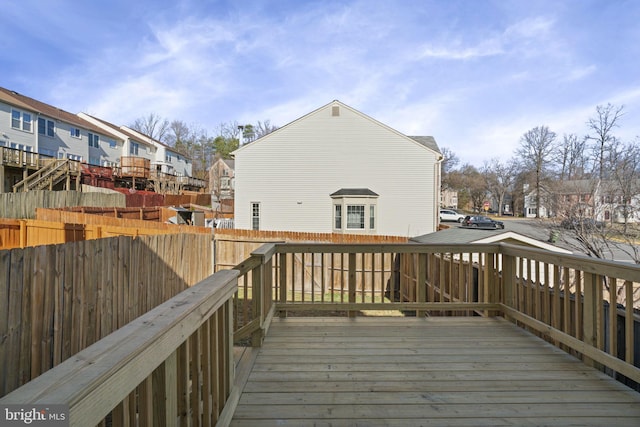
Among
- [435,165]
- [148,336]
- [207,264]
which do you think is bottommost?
[207,264]

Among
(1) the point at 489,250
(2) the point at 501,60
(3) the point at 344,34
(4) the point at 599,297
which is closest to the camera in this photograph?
(4) the point at 599,297

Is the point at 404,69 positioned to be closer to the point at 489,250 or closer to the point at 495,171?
the point at 489,250

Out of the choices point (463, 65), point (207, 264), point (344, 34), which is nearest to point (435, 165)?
point (463, 65)

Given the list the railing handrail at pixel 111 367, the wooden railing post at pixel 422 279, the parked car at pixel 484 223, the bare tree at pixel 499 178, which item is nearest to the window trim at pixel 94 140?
the parked car at pixel 484 223

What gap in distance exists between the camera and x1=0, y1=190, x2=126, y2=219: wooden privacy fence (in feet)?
56.0

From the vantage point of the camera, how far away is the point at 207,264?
352 inches

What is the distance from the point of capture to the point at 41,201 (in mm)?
18656

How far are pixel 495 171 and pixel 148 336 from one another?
57144 millimetres

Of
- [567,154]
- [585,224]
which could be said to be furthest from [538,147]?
[585,224]

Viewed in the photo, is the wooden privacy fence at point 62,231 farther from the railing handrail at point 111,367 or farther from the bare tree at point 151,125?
the bare tree at point 151,125

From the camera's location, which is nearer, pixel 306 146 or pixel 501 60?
pixel 501 60

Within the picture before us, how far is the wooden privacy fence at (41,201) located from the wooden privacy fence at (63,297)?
17526 millimetres

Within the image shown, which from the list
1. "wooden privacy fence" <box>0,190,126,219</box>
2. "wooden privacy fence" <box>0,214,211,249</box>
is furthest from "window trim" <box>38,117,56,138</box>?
"wooden privacy fence" <box>0,214,211,249</box>

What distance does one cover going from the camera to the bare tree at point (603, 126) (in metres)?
15.9
